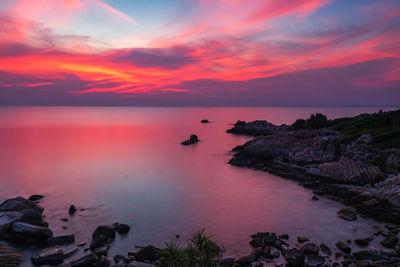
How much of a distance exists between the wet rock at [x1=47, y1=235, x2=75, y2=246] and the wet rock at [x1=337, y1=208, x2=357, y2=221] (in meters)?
24.5

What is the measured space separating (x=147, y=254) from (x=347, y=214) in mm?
19227

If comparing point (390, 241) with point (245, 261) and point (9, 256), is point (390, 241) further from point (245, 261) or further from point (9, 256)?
point (9, 256)

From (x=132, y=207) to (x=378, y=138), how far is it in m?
47.5

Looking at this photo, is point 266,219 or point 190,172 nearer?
point 266,219

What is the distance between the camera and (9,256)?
60.7 feet

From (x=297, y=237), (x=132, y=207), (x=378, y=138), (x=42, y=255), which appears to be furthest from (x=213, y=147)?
(x=42, y=255)

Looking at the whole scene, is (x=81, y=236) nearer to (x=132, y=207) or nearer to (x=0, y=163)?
(x=132, y=207)

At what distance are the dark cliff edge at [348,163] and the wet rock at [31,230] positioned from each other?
29.1 meters

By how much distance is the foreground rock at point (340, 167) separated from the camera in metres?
27.5

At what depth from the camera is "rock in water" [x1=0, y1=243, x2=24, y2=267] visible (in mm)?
18000

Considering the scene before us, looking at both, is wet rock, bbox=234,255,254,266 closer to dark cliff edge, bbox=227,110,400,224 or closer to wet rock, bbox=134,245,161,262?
wet rock, bbox=134,245,161,262

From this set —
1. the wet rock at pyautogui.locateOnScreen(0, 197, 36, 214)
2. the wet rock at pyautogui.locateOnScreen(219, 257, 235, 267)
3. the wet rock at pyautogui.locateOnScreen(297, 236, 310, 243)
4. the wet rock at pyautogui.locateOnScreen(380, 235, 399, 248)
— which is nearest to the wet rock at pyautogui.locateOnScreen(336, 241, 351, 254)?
the wet rock at pyautogui.locateOnScreen(297, 236, 310, 243)

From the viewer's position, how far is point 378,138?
50.5 m

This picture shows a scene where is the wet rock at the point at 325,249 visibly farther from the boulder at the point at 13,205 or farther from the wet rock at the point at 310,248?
the boulder at the point at 13,205
